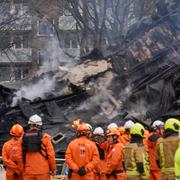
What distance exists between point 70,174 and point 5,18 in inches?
873

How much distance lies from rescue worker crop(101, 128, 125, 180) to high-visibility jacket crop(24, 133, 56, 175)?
3.37 ft

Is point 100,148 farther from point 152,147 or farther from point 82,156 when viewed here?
point 82,156

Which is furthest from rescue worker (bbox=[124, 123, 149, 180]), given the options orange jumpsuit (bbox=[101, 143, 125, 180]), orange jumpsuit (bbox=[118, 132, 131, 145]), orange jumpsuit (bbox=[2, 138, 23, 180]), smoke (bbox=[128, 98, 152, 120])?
smoke (bbox=[128, 98, 152, 120])

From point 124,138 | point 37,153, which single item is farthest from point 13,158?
point 124,138

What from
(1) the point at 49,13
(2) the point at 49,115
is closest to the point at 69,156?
(2) the point at 49,115

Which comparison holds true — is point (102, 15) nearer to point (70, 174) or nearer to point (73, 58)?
point (73, 58)

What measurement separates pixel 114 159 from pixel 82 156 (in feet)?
2.16

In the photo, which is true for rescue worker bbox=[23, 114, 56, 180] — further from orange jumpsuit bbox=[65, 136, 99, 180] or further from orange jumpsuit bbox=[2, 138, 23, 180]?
orange jumpsuit bbox=[65, 136, 99, 180]

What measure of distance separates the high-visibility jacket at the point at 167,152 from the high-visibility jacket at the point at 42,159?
2380 millimetres

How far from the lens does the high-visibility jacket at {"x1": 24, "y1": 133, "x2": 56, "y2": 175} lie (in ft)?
34.6

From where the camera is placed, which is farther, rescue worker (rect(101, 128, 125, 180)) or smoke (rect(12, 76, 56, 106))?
smoke (rect(12, 76, 56, 106))

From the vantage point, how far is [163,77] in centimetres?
1861

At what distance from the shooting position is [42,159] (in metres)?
10.6

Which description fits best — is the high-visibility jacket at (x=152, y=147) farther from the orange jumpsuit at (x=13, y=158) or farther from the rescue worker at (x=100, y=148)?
the orange jumpsuit at (x=13, y=158)
